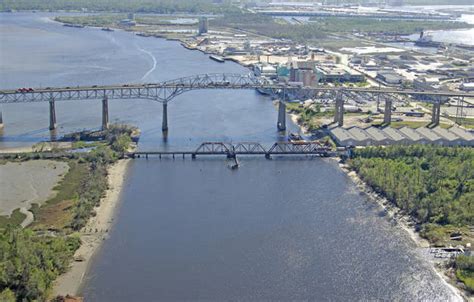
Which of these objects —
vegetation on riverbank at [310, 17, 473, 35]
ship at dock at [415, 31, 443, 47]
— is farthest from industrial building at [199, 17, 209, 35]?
ship at dock at [415, 31, 443, 47]

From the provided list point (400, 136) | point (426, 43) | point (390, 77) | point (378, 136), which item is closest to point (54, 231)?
point (378, 136)

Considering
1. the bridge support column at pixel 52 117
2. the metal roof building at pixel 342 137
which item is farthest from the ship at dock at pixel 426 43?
the bridge support column at pixel 52 117

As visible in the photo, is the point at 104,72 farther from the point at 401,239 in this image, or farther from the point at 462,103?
the point at 401,239

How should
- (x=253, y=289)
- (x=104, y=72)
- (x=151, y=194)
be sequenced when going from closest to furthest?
(x=253, y=289) → (x=151, y=194) → (x=104, y=72)

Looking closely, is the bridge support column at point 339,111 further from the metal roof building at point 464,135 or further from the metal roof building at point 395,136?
the metal roof building at point 464,135

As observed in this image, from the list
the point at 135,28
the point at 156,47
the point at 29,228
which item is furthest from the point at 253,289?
the point at 135,28
